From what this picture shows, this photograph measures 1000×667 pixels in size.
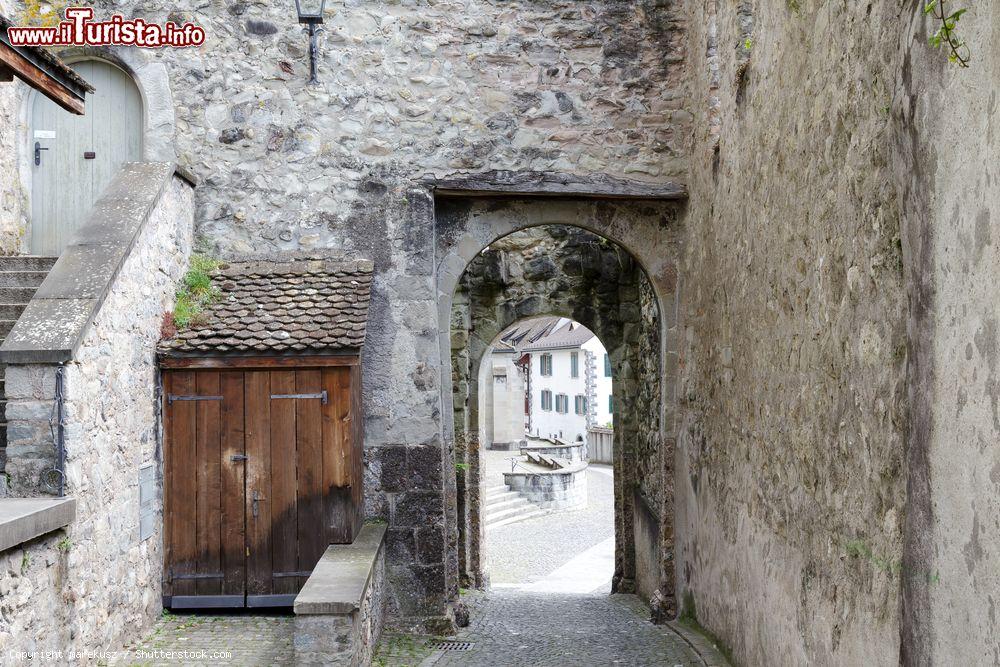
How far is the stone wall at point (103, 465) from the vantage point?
423 cm

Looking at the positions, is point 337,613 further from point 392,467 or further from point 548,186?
point 548,186

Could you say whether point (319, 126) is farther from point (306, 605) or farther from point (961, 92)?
point (961, 92)

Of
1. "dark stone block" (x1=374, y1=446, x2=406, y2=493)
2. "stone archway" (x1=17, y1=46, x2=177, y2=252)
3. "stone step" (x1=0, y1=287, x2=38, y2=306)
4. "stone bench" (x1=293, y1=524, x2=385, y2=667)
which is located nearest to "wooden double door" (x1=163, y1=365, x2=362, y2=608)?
"stone bench" (x1=293, y1=524, x2=385, y2=667)

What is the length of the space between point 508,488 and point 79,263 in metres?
16.6

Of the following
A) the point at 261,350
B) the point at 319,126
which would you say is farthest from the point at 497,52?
the point at 261,350

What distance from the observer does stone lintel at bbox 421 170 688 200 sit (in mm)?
6766

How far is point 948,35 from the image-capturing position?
8.14ft

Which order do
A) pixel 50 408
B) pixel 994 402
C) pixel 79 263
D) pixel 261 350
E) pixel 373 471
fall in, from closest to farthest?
pixel 994 402, pixel 50 408, pixel 79 263, pixel 261 350, pixel 373 471

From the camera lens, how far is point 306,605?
452 centimetres

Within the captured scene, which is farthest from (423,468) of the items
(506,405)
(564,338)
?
(564,338)

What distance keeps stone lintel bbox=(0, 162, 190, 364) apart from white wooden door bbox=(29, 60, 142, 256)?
45.8 inches

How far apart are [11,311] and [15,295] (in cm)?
21

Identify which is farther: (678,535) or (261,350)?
(678,535)

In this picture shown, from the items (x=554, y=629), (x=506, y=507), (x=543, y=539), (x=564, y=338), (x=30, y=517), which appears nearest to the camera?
(x=30, y=517)
